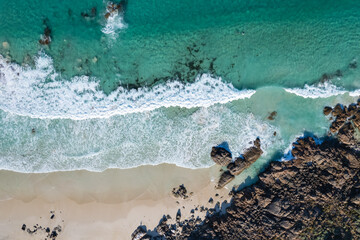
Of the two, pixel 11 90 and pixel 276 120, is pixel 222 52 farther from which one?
pixel 11 90

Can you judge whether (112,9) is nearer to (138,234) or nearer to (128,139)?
(128,139)

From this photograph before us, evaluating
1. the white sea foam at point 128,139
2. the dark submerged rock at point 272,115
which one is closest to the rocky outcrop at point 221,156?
the white sea foam at point 128,139

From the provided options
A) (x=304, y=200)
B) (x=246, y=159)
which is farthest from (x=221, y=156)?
(x=304, y=200)

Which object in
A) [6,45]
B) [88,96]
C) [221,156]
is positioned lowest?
[221,156]

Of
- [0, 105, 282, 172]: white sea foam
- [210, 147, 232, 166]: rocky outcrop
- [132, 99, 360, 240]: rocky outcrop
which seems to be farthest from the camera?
[0, 105, 282, 172]: white sea foam

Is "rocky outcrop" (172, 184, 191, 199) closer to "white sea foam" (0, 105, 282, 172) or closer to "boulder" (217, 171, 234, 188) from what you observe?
"white sea foam" (0, 105, 282, 172)

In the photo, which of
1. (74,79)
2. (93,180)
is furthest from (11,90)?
(93,180)

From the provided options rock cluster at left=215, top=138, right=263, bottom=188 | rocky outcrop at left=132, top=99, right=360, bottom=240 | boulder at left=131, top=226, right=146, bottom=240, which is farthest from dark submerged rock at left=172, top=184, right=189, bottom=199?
boulder at left=131, top=226, right=146, bottom=240
